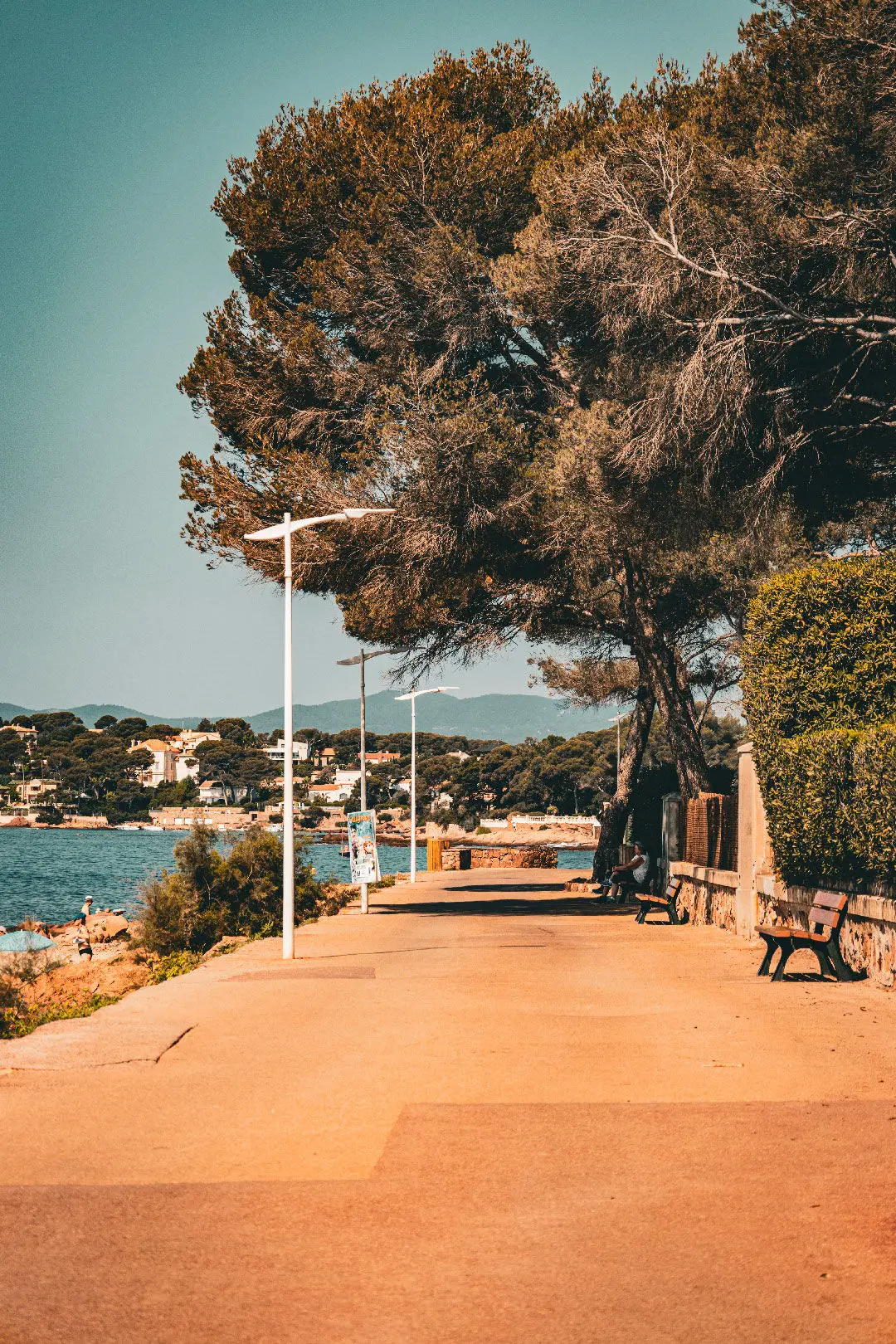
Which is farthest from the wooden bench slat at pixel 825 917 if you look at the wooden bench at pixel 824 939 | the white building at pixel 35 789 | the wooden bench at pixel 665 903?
the white building at pixel 35 789

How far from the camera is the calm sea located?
5593 centimetres

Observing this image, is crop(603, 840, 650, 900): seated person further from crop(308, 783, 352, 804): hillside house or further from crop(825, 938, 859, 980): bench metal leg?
crop(308, 783, 352, 804): hillside house

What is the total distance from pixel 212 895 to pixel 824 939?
46.9 ft

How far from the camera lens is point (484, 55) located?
94.1 ft

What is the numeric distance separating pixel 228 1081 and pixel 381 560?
17751 mm

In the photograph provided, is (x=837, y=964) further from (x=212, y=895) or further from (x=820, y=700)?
(x=212, y=895)

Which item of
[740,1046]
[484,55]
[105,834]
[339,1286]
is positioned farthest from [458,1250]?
[105,834]

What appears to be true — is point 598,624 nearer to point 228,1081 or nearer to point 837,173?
point 837,173

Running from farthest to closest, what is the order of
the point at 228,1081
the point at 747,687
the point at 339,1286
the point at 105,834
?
the point at 105,834 → the point at 747,687 → the point at 228,1081 → the point at 339,1286

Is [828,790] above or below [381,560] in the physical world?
below

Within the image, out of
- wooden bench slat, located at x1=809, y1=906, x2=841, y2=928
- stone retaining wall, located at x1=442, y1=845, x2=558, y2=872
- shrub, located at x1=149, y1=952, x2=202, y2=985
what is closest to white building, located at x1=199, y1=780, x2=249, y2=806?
stone retaining wall, located at x1=442, y1=845, x2=558, y2=872

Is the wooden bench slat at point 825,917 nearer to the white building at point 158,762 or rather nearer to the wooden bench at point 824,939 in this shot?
the wooden bench at point 824,939

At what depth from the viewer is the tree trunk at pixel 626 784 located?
37.6 m

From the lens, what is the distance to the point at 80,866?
3329 inches
